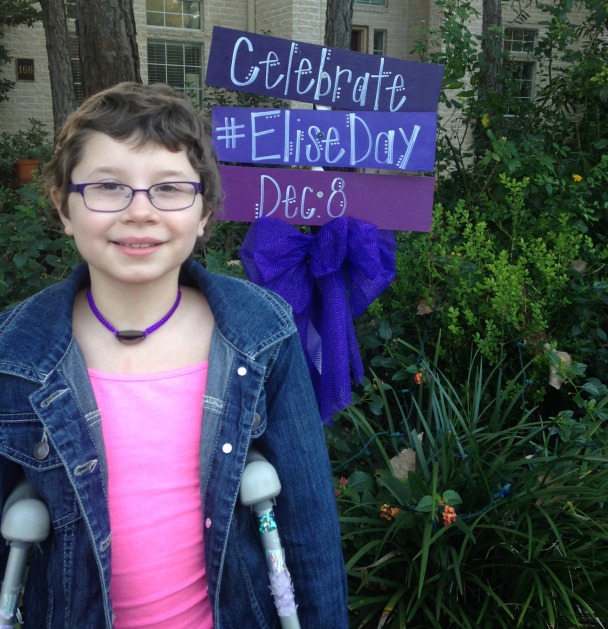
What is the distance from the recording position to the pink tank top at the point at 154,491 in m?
1.29

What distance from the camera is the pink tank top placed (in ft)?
4.24

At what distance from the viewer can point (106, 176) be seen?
124cm

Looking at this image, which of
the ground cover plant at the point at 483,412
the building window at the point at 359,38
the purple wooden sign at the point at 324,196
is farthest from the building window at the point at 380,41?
the purple wooden sign at the point at 324,196

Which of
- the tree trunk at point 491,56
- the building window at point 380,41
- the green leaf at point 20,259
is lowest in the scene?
the green leaf at point 20,259

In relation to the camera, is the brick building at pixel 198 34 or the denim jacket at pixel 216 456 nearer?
the denim jacket at pixel 216 456

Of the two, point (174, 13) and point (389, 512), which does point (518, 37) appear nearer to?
point (174, 13)

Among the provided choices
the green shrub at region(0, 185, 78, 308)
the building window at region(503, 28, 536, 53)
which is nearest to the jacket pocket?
the green shrub at region(0, 185, 78, 308)

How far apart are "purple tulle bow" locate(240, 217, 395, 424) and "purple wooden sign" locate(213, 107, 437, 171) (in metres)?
0.23

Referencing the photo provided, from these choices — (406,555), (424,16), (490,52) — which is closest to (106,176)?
(406,555)

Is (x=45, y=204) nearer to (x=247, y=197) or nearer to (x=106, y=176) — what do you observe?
(x=247, y=197)

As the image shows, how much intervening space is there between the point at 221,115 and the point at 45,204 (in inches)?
41.1

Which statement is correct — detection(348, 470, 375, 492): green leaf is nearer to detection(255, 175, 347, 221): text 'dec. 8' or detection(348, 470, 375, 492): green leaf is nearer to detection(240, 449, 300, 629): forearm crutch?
detection(255, 175, 347, 221): text 'dec. 8'

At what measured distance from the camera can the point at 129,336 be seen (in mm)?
1310

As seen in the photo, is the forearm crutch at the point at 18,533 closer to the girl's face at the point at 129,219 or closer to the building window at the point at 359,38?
the girl's face at the point at 129,219
